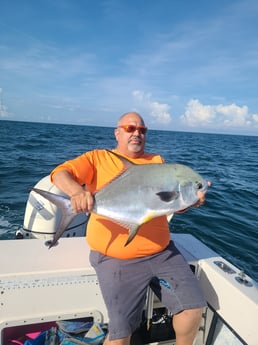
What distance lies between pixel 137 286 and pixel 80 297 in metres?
0.52

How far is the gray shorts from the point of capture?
2486mm

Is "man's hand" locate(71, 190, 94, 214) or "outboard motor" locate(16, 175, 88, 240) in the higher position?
"man's hand" locate(71, 190, 94, 214)

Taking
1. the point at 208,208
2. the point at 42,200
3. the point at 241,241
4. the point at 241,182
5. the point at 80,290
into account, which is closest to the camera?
the point at 80,290

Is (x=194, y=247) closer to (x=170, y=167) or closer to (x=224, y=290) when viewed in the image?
(x=224, y=290)

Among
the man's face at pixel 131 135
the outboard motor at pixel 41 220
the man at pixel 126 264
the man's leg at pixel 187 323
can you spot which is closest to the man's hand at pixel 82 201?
the man at pixel 126 264

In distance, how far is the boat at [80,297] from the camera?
255 centimetres

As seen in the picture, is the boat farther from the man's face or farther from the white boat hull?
the man's face

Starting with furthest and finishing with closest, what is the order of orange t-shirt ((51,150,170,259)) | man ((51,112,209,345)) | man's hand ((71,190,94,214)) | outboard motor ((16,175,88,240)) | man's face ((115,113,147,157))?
outboard motor ((16,175,88,240)), man's face ((115,113,147,157)), orange t-shirt ((51,150,170,259)), man ((51,112,209,345)), man's hand ((71,190,94,214))

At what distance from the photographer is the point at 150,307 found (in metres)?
2.97

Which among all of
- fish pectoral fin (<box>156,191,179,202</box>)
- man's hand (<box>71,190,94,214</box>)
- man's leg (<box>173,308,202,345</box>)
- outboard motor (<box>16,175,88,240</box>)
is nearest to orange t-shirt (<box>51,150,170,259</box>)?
man's hand (<box>71,190,94,214</box>)

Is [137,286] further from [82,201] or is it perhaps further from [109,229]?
[82,201]

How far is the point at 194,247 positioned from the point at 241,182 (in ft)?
34.6

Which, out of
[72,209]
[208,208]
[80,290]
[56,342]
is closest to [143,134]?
[72,209]

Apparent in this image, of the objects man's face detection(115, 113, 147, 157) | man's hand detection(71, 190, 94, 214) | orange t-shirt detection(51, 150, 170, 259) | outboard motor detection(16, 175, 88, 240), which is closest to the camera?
man's hand detection(71, 190, 94, 214)
